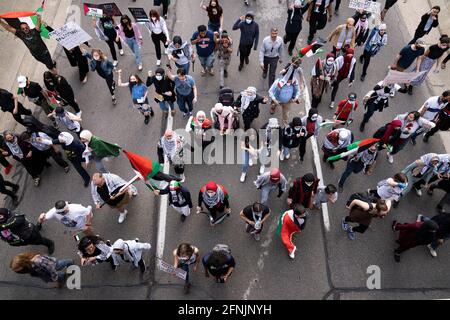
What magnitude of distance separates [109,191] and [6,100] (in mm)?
3737

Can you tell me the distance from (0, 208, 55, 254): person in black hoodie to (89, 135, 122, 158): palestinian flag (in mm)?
1883

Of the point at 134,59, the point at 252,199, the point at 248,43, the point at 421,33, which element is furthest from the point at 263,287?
the point at 421,33

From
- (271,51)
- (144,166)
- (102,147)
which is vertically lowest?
(144,166)

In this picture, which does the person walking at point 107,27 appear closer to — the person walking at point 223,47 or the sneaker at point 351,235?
the person walking at point 223,47

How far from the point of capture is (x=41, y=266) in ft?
21.1

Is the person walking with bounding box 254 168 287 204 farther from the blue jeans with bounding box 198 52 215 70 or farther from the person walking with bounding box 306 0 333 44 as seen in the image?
the person walking with bounding box 306 0 333 44

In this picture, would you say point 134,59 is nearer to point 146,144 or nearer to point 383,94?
point 146,144

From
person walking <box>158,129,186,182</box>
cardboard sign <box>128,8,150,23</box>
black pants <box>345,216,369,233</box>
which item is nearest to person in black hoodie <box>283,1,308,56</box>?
cardboard sign <box>128,8,150,23</box>

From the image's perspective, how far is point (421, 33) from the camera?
1066cm

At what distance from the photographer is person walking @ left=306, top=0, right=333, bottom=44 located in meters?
10.8

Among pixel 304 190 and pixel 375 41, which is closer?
pixel 304 190

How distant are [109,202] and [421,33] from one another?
9918mm

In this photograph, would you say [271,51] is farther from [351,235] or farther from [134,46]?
[351,235]

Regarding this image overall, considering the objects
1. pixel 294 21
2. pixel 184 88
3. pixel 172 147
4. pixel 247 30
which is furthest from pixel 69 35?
pixel 294 21
